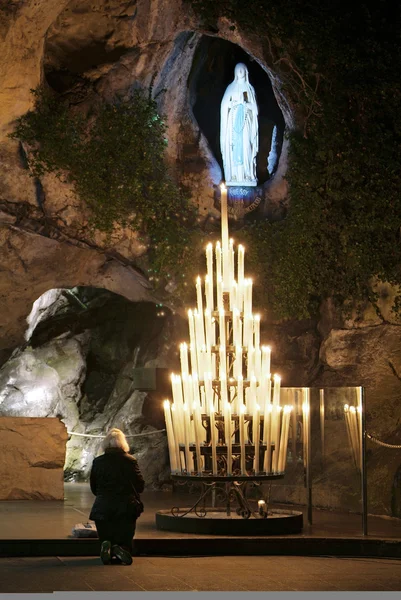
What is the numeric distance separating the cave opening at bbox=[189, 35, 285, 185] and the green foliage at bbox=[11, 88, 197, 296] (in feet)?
5.09

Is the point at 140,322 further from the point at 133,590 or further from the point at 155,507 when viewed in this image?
the point at 133,590

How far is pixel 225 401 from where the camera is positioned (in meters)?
9.49

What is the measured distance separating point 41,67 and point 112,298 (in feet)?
22.7

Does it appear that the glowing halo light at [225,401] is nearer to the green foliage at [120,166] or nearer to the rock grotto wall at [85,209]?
the rock grotto wall at [85,209]

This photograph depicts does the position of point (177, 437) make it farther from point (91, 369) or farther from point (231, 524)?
point (91, 369)

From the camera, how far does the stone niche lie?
13.0m

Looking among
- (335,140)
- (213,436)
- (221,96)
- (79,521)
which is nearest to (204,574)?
(213,436)

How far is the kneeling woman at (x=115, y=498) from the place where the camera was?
313 inches

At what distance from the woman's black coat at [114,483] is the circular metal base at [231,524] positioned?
1.27 meters

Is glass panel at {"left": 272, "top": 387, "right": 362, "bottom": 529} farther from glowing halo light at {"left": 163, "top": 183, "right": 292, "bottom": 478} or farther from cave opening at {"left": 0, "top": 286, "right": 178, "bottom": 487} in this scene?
cave opening at {"left": 0, "top": 286, "right": 178, "bottom": 487}

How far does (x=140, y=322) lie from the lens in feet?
63.3

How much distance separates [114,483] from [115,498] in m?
0.12

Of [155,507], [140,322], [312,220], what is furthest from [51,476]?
[140,322]

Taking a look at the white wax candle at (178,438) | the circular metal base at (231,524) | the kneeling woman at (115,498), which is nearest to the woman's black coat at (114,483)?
the kneeling woman at (115,498)
